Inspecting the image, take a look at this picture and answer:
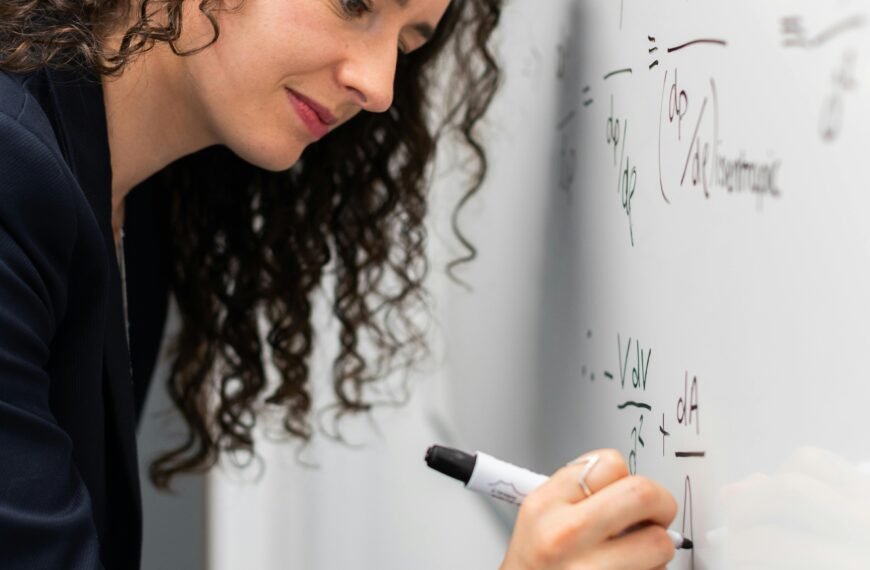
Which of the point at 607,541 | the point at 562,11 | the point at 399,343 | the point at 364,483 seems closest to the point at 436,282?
the point at 399,343

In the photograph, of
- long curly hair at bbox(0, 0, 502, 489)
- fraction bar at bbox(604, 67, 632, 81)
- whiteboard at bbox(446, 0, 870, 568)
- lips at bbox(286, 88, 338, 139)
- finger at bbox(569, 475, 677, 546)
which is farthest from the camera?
long curly hair at bbox(0, 0, 502, 489)

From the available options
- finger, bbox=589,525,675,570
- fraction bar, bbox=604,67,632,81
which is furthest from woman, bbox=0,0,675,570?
fraction bar, bbox=604,67,632,81

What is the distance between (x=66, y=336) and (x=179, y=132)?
0.74 feet

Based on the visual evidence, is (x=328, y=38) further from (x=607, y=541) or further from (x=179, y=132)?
(x=607, y=541)

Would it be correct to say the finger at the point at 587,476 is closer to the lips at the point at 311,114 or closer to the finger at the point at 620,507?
the finger at the point at 620,507

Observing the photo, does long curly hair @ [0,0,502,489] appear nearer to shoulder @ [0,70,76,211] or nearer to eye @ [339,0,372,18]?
eye @ [339,0,372,18]

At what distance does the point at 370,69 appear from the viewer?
0.69 meters

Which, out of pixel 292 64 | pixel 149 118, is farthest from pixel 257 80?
pixel 149 118

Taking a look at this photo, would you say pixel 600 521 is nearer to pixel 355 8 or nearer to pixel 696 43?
pixel 696 43

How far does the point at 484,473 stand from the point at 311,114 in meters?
Result: 0.28

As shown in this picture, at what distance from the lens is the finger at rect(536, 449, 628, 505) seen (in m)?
0.51

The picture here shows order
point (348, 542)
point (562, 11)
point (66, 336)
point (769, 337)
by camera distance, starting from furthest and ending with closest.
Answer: point (348, 542), point (562, 11), point (66, 336), point (769, 337)

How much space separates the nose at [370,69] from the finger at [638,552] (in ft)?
1.08

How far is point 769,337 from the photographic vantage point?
0.42 metres
